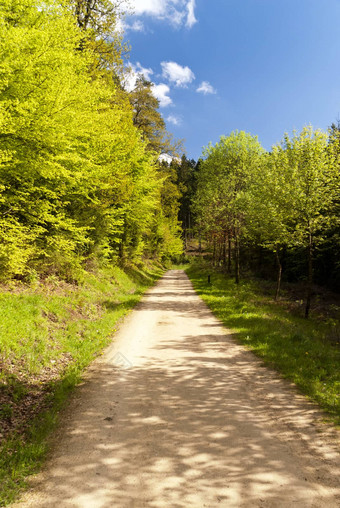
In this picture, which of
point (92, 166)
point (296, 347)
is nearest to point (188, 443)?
point (296, 347)

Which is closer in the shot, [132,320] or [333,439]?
[333,439]

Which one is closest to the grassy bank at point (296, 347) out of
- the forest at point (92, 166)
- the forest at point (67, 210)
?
the forest at point (67, 210)

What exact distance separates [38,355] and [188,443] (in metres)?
4.81

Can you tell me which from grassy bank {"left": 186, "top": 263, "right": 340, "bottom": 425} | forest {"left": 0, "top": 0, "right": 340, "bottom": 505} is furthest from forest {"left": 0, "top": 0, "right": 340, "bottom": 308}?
grassy bank {"left": 186, "top": 263, "right": 340, "bottom": 425}

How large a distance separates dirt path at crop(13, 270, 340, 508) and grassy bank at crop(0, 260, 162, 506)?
36 cm

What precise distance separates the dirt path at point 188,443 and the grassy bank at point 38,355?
1.17 feet

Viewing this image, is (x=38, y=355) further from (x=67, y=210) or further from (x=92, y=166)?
(x=67, y=210)

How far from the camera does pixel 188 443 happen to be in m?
4.51

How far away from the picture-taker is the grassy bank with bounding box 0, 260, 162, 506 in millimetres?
4379

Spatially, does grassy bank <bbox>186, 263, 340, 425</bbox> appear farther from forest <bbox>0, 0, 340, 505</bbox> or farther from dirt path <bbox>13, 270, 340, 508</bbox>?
dirt path <bbox>13, 270, 340, 508</bbox>

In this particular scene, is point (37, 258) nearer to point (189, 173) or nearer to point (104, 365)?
point (104, 365)

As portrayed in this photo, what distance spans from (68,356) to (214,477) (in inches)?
228

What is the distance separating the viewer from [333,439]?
15.3 feet

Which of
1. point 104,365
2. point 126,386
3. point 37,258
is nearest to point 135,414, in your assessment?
point 126,386
